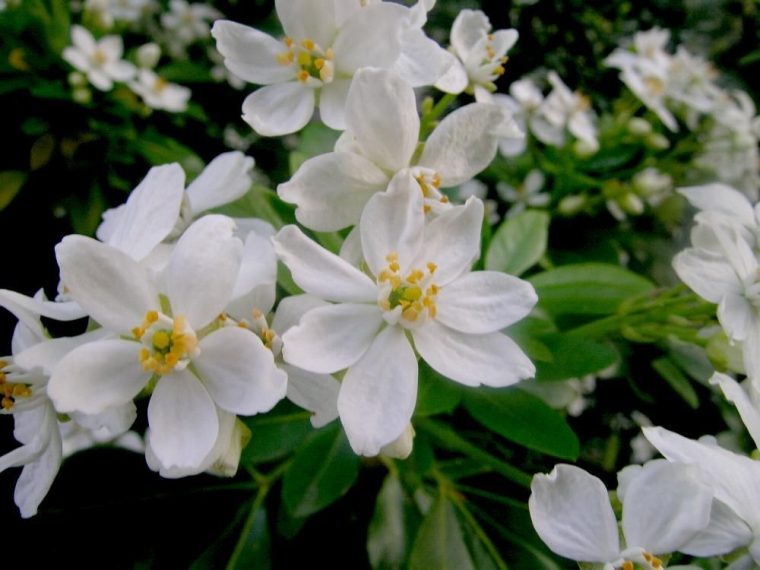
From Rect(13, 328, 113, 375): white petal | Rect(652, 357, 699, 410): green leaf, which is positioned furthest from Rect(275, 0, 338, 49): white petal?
Rect(652, 357, 699, 410): green leaf

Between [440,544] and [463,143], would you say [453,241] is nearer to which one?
[463,143]

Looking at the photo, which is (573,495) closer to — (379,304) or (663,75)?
(379,304)

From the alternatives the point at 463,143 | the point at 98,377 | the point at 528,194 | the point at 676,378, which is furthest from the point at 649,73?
the point at 98,377

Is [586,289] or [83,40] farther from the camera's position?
[83,40]

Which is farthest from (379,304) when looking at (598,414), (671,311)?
(598,414)

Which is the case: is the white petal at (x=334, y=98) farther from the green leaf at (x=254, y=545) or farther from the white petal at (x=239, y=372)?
the green leaf at (x=254, y=545)

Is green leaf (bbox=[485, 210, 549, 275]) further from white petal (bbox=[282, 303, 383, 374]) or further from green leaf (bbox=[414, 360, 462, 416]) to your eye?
white petal (bbox=[282, 303, 383, 374])

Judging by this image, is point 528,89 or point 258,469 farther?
point 528,89

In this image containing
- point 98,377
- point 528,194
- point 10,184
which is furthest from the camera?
point 528,194
